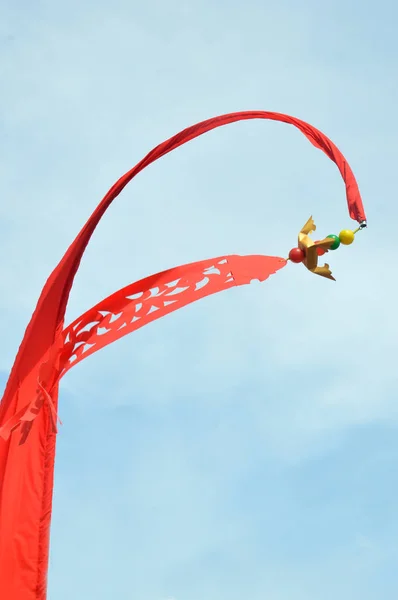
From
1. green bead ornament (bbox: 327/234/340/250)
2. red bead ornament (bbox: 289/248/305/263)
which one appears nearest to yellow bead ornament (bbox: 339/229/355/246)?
green bead ornament (bbox: 327/234/340/250)

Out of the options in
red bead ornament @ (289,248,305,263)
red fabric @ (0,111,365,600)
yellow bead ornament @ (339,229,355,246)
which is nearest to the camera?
red fabric @ (0,111,365,600)

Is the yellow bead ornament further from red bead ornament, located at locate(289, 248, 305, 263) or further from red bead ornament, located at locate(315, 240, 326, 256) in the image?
red bead ornament, located at locate(289, 248, 305, 263)

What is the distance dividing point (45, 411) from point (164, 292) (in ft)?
3.04

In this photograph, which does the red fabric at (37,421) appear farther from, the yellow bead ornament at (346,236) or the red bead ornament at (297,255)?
the red bead ornament at (297,255)

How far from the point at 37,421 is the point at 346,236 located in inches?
73.2

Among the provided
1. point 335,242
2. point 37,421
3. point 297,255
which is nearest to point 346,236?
point 335,242

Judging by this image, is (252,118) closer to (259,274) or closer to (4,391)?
(259,274)

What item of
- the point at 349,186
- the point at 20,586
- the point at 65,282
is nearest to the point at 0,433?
the point at 20,586

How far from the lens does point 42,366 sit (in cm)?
385

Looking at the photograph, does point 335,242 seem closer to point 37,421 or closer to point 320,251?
point 320,251

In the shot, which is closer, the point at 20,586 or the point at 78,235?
the point at 20,586

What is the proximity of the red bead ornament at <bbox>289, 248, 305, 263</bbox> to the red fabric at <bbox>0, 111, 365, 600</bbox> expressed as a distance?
0.35 metres

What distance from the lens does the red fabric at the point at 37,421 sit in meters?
3.73

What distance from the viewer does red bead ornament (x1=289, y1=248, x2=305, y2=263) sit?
430cm
